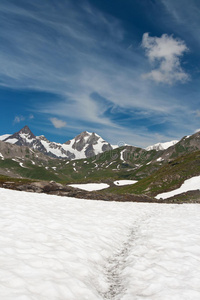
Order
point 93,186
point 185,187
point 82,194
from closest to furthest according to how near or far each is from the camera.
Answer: point 82,194
point 185,187
point 93,186

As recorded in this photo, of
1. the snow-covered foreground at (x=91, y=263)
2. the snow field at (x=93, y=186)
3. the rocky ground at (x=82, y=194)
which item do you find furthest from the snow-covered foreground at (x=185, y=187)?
the snow field at (x=93, y=186)

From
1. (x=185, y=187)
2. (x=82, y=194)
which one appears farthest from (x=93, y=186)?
(x=82, y=194)

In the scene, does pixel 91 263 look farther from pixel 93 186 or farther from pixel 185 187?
pixel 93 186

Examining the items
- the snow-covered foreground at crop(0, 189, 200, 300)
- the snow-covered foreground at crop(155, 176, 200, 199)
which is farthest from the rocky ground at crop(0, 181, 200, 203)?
the snow-covered foreground at crop(0, 189, 200, 300)

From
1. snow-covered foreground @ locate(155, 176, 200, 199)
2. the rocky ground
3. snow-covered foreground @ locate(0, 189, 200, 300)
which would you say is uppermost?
snow-covered foreground @ locate(155, 176, 200, 199)

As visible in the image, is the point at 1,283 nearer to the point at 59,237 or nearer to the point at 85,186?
the point at 59,237

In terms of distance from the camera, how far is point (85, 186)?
132m

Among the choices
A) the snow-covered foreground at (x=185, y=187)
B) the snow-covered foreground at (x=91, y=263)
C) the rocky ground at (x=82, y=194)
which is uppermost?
the snow-covered foreground at (x=185, y=187)

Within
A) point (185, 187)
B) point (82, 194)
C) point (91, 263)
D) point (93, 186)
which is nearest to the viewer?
point (91, 263)

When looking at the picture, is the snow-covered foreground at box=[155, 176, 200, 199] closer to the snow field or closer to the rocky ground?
the rocky ground

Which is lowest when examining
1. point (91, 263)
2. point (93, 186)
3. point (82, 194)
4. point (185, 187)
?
point (91, 263)

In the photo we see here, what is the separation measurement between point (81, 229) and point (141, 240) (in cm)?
387

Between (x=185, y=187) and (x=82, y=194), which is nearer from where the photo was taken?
(x=82, y=194)

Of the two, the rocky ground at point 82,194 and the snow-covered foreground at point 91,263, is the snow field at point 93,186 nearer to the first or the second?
the rocky ground at point 82,194
